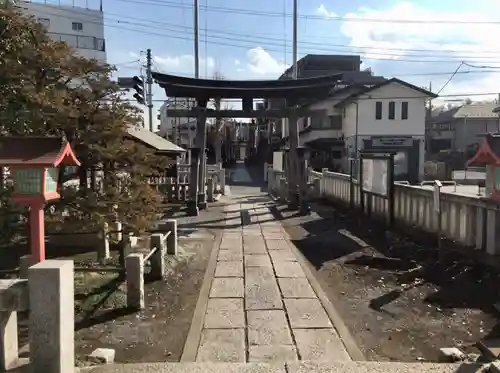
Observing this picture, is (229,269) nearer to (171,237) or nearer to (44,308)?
(171,237)

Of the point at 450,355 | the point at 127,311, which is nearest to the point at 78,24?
the point at 127,311

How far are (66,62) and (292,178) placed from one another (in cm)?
1039

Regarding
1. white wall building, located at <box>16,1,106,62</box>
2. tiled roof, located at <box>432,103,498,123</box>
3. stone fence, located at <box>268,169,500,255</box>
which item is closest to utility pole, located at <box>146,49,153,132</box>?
stone fence, located at <box>268,169,500,255</box>

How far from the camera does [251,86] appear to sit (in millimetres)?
15289

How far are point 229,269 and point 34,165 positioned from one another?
379 centimetres

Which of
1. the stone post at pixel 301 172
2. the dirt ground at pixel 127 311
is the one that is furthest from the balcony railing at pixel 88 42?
the dirt ground at pixel 127 311

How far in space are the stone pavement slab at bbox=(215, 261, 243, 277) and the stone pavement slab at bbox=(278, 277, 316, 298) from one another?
81 centimetres

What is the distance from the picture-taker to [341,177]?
1544cm

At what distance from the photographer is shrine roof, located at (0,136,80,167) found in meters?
4.77

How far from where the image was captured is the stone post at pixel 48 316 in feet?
10.7

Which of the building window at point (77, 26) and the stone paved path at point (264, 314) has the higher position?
the building window at point (77, 26)

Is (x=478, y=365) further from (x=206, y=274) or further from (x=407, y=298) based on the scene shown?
(x=206, y=274)

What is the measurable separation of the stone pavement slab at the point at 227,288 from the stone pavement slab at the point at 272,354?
5.71ft

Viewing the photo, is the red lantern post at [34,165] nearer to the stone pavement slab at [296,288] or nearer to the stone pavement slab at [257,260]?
the stone pavement slab at [296,288]
